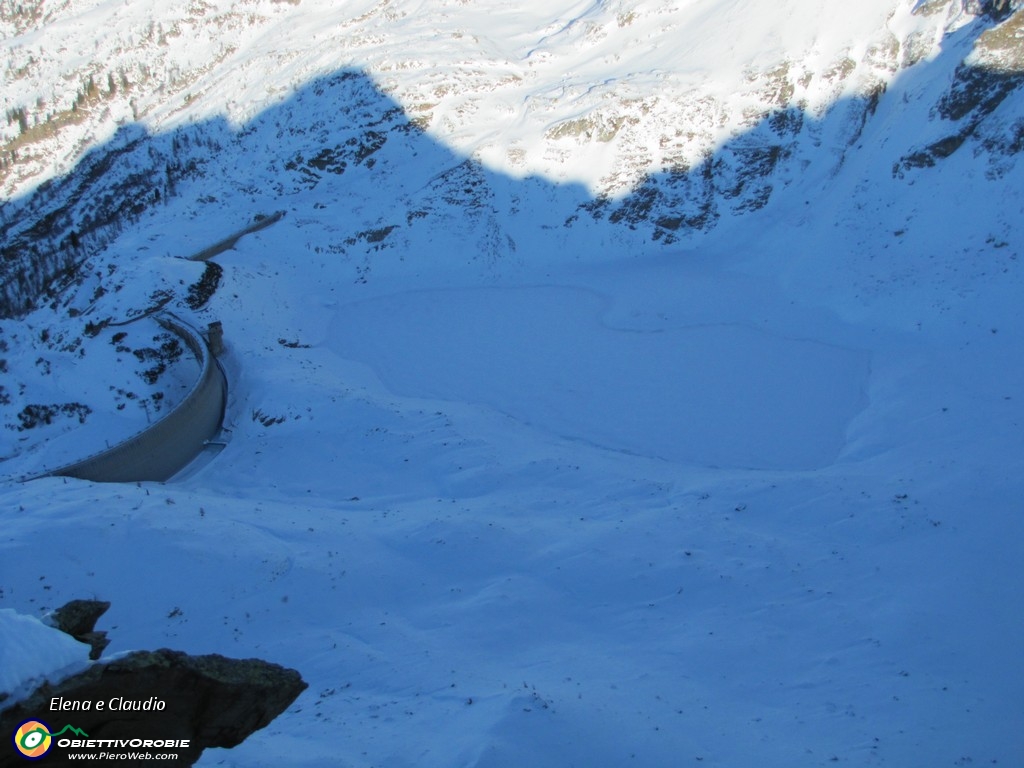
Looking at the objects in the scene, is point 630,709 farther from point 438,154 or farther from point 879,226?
point 438,154

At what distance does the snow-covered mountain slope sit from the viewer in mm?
11297

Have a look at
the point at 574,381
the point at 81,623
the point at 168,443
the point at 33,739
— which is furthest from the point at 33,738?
the point at 574,381

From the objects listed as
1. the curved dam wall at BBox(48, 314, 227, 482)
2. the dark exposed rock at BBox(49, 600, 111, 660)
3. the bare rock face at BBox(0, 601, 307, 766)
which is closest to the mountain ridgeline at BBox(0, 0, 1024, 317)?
the curved dam wall at BBox(48, 314, 227, 482)

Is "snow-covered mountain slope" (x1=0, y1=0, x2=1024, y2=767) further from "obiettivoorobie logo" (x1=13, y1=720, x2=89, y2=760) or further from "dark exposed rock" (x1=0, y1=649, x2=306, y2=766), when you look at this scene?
"obiettivoorobie logo" (x1=13, y1=720, x2=89, y2=760)

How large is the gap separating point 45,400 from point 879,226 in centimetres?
3625

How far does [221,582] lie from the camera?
46.2 ft

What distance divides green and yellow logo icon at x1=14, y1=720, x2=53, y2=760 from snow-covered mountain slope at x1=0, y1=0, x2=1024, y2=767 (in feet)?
11.9

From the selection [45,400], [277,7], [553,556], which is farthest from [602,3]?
[553,556]

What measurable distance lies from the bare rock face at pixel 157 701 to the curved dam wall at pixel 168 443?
1704cm

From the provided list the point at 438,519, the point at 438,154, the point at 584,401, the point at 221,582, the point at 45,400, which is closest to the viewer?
the point at 221,582

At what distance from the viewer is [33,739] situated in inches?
216

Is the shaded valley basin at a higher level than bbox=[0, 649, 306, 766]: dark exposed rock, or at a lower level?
lower

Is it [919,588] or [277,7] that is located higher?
[277,7]

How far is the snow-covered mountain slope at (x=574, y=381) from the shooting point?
11.3 metres
